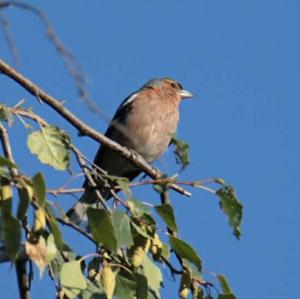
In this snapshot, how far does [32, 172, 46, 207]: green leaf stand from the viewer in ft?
9.01

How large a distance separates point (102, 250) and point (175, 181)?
48 centimetres

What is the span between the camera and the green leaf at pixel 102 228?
306 cm

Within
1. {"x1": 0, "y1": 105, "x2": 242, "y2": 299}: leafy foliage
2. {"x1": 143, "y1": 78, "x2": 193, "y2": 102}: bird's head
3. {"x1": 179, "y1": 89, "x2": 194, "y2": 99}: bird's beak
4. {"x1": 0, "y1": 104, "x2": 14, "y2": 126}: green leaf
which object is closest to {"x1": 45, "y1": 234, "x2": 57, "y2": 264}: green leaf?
{"x1": 0, "y1": 105, "x2": 242, "y2": 299}: leafy foliage

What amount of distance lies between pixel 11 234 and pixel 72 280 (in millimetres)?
392

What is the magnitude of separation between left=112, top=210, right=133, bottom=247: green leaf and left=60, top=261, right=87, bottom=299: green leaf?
186mm

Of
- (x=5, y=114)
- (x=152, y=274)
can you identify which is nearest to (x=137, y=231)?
Answer: (x=152, y=274)

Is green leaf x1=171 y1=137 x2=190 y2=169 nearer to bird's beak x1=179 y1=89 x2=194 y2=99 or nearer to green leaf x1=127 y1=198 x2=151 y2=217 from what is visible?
green leaf x1=127 y1=198 x2=151 y2=217

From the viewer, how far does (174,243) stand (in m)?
3.52

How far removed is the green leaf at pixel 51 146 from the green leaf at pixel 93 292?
1.71 feet

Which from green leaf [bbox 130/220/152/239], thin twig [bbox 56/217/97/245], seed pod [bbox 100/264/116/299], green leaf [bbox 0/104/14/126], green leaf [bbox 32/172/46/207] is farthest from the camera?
green leaf [bbox 0/104/14/126]

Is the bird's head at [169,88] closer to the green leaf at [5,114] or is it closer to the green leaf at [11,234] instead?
the green leaf at [5,114]

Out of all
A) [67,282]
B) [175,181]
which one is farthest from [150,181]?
[67,282]

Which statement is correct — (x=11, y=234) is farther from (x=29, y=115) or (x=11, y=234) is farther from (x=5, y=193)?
(x=29, y=115)

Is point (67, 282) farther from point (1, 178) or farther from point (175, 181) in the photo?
point (175, 181)
